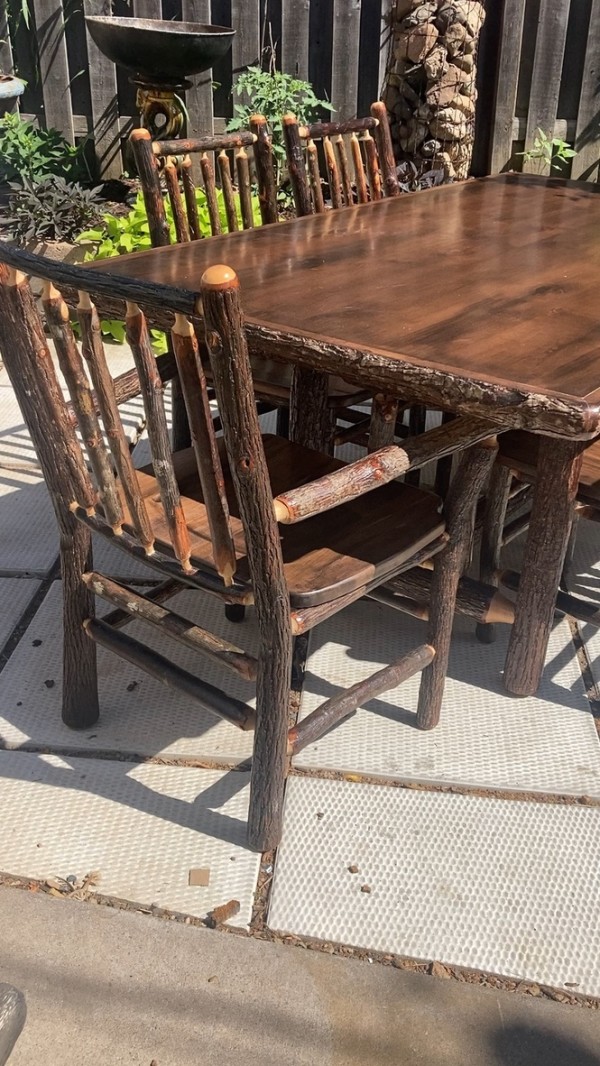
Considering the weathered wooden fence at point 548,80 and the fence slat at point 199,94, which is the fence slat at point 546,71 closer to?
the weathered wooden fence at point 548,80

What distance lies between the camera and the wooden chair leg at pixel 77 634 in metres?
1.82

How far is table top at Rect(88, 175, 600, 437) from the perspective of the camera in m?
1.48

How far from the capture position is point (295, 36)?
517 cm

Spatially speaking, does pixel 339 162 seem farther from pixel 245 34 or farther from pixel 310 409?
pixel 245 34

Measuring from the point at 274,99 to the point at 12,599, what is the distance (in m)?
3.51

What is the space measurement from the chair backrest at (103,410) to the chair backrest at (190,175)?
1014 mm

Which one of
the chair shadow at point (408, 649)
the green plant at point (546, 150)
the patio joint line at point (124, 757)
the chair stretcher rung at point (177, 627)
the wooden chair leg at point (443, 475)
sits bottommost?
the chair shadow at point (408, 649)

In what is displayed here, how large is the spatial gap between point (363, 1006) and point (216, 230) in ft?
7.27

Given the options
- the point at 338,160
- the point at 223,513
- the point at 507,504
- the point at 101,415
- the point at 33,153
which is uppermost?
the point at 338,160

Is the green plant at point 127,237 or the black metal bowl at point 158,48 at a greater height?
the black metal bowl at point 158,48

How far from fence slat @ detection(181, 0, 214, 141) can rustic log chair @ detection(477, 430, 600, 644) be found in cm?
390

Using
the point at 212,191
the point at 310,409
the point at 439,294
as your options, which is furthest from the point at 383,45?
the point at 439,294

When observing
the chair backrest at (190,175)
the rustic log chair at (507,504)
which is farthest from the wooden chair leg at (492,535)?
the chair backrest at (190,175)

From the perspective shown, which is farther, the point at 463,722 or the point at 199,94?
the point at 199,94
